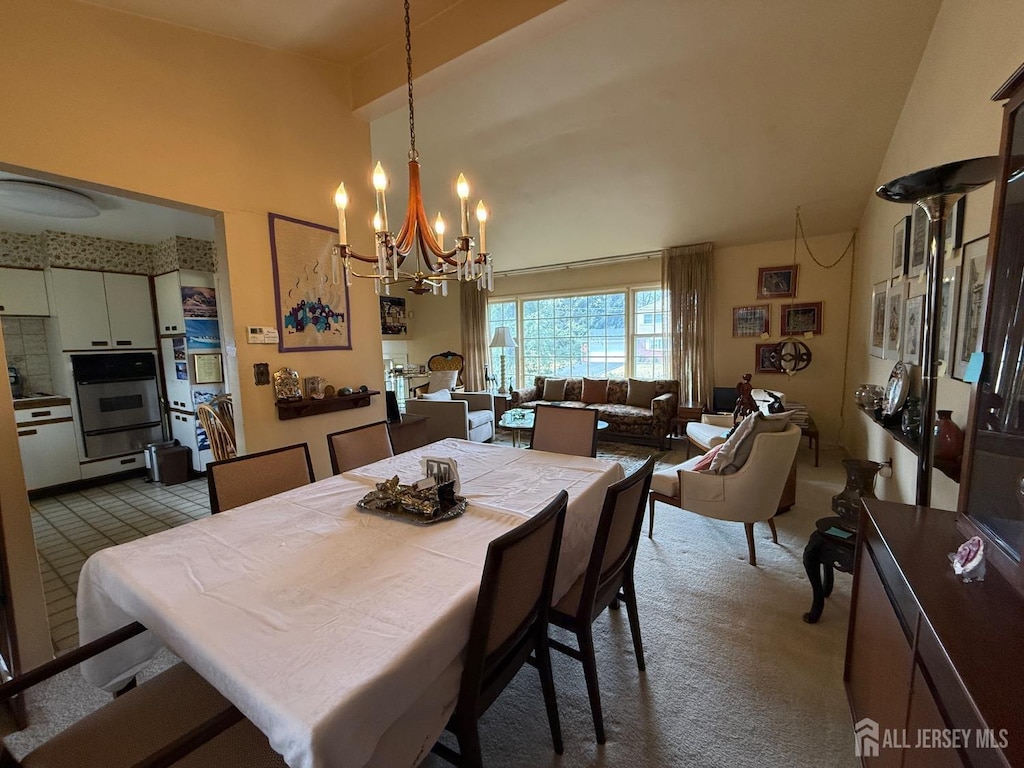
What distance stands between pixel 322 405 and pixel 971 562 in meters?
2.96

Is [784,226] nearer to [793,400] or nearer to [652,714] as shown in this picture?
[793,400]

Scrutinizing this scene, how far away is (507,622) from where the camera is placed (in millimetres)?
1075

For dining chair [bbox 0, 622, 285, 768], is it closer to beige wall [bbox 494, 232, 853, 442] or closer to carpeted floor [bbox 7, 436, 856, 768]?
carpeted floor [bbox 7, 436, 856, 768]

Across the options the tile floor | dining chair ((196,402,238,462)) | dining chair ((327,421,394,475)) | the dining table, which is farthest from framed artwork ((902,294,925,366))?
the tile floor

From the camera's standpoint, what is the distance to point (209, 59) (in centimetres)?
217

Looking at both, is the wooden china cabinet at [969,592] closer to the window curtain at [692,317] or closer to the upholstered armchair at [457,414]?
the upholstered armchair at [457,414]

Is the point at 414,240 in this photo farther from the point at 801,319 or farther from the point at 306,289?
the point at 801,319

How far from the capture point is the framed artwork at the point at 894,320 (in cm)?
265

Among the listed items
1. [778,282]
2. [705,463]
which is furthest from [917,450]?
[778,282]

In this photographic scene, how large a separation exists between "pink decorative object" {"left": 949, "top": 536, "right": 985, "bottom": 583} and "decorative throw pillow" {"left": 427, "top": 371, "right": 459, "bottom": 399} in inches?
222

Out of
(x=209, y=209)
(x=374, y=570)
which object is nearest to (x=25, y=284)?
(x=209, y=209)

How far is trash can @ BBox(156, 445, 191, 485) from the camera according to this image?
4012 millimetres

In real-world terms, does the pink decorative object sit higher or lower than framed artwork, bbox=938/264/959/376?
lower

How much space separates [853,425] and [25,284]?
8034mm
